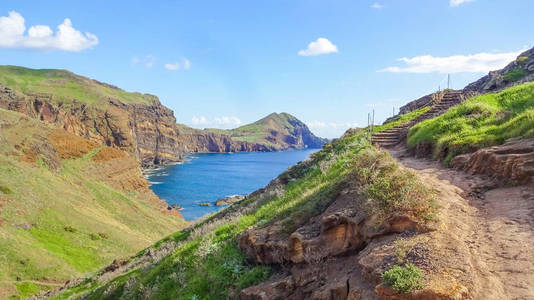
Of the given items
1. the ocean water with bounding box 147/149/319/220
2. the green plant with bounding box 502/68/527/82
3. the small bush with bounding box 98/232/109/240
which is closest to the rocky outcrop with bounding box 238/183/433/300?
the green plant with bounding box 502/68/527/82

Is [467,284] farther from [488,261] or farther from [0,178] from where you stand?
[0,178]

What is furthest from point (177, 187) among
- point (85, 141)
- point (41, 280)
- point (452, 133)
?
point (452, 133)

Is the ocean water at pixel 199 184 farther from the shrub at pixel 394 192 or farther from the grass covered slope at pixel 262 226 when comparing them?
the shrub at pixel 394 192

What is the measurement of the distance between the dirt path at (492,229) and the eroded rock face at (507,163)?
0.29 m

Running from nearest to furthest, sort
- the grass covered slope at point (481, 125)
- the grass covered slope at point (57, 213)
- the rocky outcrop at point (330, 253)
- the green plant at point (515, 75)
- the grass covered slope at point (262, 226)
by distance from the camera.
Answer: the rocky outcrop at point (330, 253), the grass covered slope at point (262, 226), the grass covered slope at point (481, 125), the green plant at point (515, 75), the grass covered slope at point (57, 213)

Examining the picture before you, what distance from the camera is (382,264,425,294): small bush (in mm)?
5520

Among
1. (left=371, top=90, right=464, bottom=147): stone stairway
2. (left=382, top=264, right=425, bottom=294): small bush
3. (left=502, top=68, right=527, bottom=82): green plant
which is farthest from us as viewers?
(left=502, top=68, right=527, bottom=82): green plant

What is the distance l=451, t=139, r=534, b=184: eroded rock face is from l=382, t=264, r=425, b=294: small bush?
15.8 feet

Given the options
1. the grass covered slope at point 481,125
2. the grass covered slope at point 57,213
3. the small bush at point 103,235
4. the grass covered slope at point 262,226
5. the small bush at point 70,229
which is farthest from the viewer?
the small bush at point 103,235

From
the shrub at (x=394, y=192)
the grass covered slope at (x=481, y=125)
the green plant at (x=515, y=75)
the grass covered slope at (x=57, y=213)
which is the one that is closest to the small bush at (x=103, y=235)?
the grass covered slope at (x=57, y=213)

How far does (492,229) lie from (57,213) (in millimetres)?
58330

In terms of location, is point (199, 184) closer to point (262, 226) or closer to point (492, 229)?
point (262, 226)

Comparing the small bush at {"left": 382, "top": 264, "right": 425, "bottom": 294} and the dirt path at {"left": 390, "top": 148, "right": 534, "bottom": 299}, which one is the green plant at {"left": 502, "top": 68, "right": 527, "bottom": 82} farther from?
the small bush at {"left": 382, "top": 264, "right": 425, "bottom": 294}

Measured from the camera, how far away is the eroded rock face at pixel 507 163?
8617 millimetres
